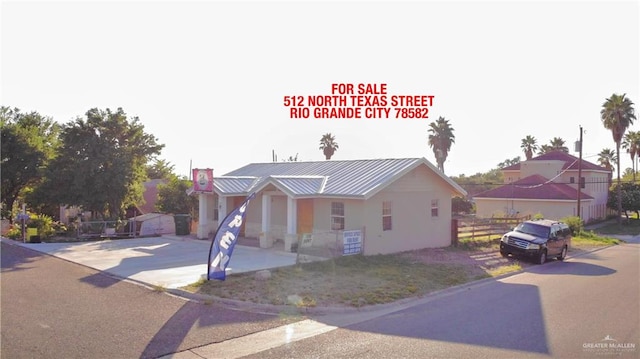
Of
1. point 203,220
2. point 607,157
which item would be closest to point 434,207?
point 203,220

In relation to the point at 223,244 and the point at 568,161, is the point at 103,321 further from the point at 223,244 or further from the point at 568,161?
the point at 568,161

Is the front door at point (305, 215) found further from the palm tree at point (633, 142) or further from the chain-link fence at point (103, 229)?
the palm tree at point (633, 142)

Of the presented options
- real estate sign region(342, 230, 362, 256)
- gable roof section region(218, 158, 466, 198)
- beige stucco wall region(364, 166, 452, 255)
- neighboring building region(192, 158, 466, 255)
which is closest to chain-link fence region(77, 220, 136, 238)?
neighboring building region(192, 158, 466, 255)

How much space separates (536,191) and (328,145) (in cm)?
2414

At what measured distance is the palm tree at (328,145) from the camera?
58.5 meters

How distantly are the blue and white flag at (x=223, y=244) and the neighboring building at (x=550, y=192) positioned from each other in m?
33.8

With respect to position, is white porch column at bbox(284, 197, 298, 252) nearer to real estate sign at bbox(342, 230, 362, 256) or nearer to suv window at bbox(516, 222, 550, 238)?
real estate sign at bbox(342, 230, 362, 256)

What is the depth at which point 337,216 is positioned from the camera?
1984 centimetres

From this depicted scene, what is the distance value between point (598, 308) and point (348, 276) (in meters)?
6.59

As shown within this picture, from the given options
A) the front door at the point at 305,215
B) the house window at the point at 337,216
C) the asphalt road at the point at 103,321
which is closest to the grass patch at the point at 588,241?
the house window at the point at 337,216

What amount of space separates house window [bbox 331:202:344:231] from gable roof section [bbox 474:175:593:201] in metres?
33.0

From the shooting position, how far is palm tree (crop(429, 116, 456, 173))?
185 feet

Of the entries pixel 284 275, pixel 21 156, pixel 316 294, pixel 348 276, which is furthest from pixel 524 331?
pixel 21 156

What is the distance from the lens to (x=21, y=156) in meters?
33.6
